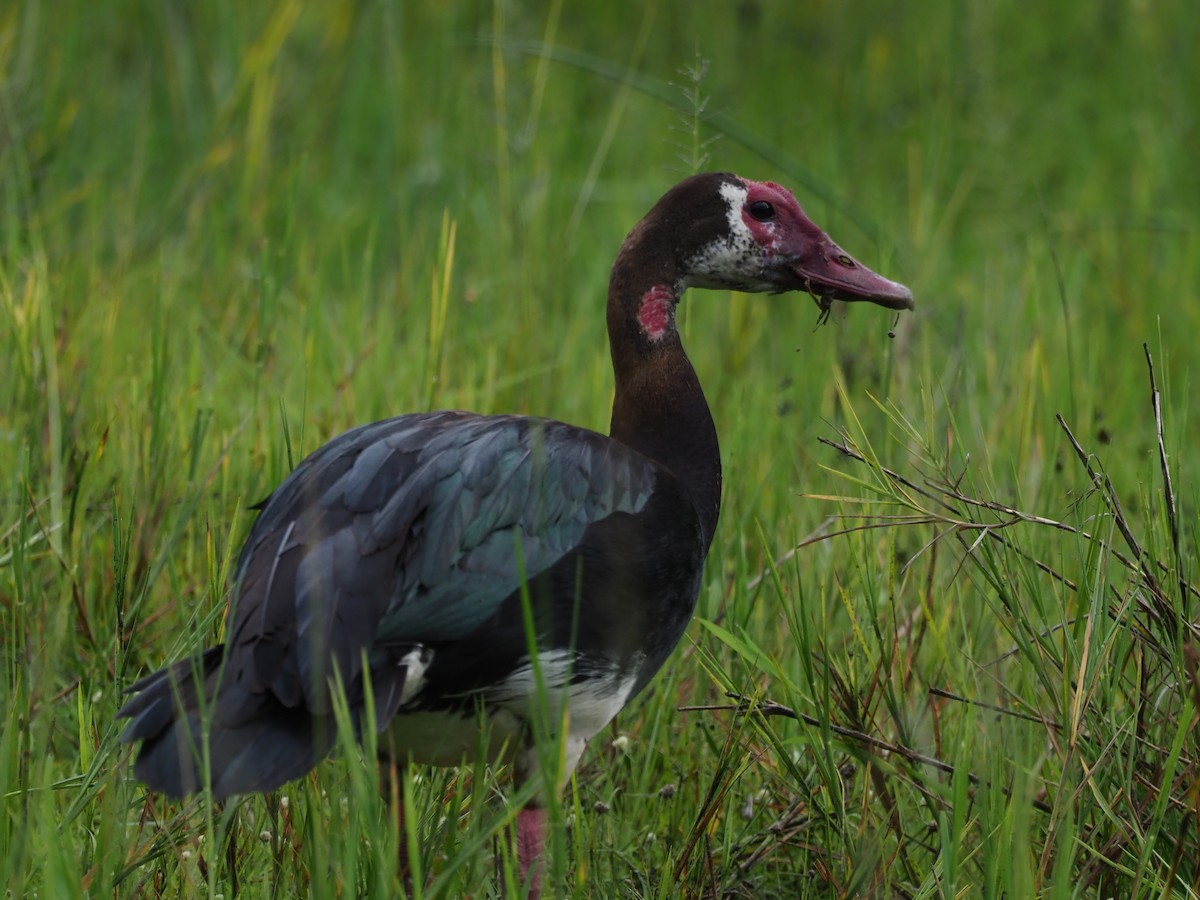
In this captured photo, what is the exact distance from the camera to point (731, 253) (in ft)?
10.0

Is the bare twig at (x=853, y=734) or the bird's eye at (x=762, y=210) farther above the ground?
the bird's eye at (x=762, y=210)

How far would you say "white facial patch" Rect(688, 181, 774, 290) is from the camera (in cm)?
304

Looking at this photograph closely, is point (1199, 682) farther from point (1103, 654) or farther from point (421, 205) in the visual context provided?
point (421, 205)

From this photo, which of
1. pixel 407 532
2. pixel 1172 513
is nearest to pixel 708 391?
pixel 407 532

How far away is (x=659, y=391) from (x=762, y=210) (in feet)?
1.34

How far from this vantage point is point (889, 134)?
6883 millimetres

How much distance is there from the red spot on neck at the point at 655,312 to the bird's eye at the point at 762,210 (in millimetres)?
227

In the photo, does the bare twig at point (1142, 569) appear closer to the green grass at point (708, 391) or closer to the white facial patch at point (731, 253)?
the green grass at point (708, 391)

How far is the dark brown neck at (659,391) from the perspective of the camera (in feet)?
9.64

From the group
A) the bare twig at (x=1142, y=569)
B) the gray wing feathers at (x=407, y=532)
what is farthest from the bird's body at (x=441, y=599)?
the bare twig at (x=1142, y=569)

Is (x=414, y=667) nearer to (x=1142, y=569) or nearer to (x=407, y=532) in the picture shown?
(x=407, y=532)

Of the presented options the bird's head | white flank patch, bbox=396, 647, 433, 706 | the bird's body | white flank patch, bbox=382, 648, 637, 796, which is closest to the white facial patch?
the bird's head

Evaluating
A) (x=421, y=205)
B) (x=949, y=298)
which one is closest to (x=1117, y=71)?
(x=949, y=298)

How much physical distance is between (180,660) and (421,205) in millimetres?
3655
